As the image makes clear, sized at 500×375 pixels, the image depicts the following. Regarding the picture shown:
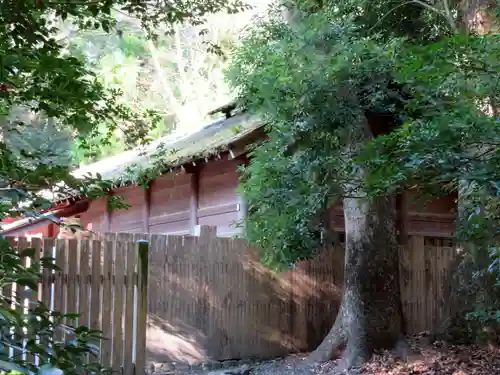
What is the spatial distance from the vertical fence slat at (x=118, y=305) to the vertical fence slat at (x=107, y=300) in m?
0.04

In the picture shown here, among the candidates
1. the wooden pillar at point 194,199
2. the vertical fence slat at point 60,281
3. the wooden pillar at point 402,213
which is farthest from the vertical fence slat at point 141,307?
the wooden pillar at point 402,213

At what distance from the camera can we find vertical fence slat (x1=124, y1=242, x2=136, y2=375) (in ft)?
19.4

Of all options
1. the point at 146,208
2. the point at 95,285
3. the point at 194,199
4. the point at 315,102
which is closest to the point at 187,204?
the point at 194,199

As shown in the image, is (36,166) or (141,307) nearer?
(36,166)

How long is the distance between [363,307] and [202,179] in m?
4.64

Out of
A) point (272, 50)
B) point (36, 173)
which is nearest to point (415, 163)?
point (36, 173)

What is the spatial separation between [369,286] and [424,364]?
1235 mm

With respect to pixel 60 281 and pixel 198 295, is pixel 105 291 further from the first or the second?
pixel 198 295

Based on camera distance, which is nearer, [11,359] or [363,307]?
[11,359]

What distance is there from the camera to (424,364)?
24.8 ft

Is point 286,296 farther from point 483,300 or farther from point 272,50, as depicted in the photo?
point 272,50

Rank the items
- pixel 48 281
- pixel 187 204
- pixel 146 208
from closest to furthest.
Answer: pixel 48 281
pixel 187 204
pixel 146 208

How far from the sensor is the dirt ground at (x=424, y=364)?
734 cm

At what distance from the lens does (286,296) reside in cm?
905
